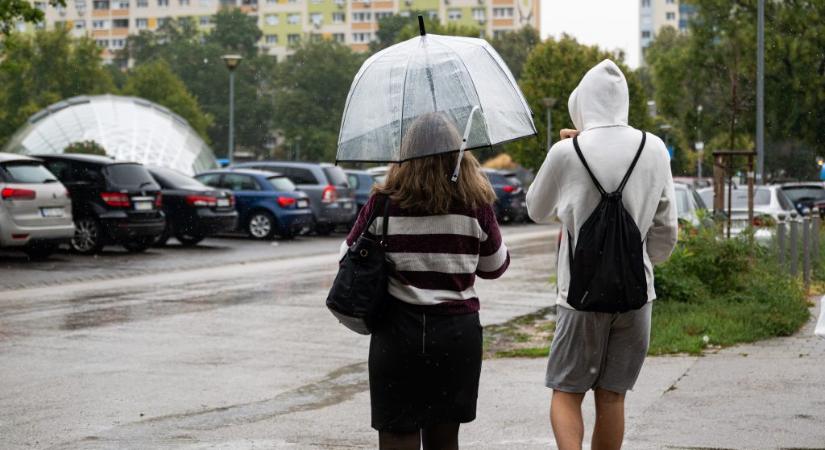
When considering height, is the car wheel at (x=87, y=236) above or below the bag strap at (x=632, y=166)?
below

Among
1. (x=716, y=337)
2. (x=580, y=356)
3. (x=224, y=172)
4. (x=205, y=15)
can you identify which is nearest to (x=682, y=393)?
(x=716, y=337)

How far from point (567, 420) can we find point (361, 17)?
145m

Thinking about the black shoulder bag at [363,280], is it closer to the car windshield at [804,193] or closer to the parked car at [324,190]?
the parked car at [324,190]

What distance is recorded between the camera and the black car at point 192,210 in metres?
25.2

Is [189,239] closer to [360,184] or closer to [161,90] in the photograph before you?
[360,184]

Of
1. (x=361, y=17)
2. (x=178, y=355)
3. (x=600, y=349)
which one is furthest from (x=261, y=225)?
(x=361, y=17)

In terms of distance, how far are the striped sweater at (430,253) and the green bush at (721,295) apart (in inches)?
244

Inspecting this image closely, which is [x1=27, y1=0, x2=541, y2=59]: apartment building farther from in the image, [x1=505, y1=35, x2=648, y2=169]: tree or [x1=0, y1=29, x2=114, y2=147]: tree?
[x1=505, y1=35, x2=648, y2=169]: tree

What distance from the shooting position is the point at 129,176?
22.7 m

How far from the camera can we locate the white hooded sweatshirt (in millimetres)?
4910

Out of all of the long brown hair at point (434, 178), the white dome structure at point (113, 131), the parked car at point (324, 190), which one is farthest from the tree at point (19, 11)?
the white dome structure at point (113, 131)

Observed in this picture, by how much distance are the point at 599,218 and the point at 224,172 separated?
25.5 m

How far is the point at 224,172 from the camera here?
97.9 feet

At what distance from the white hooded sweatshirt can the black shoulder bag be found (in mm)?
909
